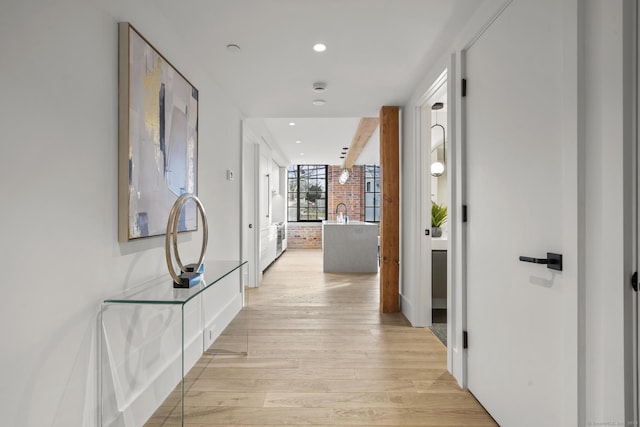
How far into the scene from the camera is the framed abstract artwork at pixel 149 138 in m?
1.55

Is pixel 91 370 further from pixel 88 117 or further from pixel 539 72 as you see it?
pixel 539 72

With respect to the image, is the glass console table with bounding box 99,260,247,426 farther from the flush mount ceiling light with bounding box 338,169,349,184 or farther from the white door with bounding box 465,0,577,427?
the flush mount ceiling light with bounding box 338,169,349,184

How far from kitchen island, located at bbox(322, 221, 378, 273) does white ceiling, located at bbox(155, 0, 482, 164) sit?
109 inches

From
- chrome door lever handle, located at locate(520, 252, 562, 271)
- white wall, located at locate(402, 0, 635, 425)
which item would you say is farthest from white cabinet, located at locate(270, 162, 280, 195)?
Answer: white wall, located at locate(402, 0, 635, 425)

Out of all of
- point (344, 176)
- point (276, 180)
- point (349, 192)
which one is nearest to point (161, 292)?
point (276, 180)

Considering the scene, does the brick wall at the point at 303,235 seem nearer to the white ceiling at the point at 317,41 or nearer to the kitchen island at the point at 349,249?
the kitchen island at the point at 349,249

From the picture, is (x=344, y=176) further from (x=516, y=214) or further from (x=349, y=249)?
(x=516, y=214)

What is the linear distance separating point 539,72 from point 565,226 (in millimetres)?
654

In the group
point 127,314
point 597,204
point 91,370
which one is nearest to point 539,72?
point 597,204

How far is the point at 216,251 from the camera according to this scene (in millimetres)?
2963

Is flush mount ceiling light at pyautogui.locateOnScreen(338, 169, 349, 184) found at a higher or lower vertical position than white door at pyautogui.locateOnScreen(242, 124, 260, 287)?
higher

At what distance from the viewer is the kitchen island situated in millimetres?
6090

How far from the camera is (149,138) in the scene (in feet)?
5.69

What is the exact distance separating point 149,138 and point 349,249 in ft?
15.5
